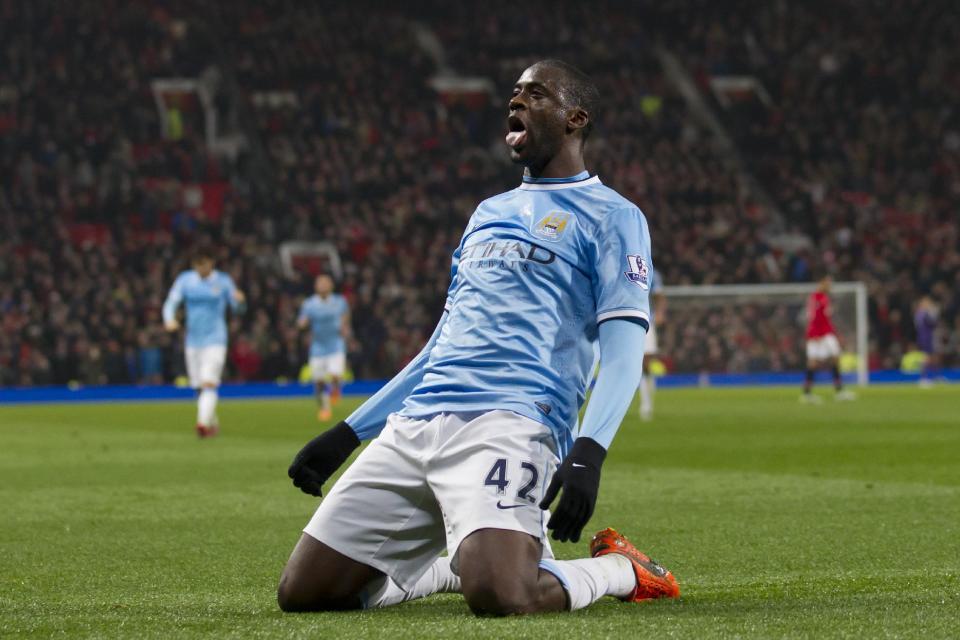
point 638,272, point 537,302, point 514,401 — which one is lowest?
point 514,401

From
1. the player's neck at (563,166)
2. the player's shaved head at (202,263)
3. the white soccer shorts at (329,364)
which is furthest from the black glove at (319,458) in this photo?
the white soccer shorts at (329,364)

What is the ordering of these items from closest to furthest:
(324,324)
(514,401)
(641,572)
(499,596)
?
(499,596)
(514,401)
(641,572)
(324,324)

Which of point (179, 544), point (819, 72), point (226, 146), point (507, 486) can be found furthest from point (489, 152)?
point (507, 486)

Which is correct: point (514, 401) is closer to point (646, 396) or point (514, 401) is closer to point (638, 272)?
point (638, 272)

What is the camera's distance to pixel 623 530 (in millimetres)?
7652

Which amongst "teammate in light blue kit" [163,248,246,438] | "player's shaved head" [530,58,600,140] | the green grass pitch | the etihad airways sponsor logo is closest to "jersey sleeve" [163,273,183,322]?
"teammate in light blue kit" [163,248,246,438]

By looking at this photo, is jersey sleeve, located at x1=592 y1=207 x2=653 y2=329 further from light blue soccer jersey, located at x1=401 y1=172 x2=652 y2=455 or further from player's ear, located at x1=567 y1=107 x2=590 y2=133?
player's ear, located at x1=567 y1=107 x2=590 y2=133

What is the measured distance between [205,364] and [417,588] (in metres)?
11.4

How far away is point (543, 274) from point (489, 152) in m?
30.8

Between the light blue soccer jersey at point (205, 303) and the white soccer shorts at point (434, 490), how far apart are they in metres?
11.6

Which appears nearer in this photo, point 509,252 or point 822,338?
point 509,252

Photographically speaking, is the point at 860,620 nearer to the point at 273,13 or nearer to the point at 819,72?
the point at 273,13

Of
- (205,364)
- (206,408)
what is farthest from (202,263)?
(206,408)

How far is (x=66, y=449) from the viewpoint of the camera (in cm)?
1460
